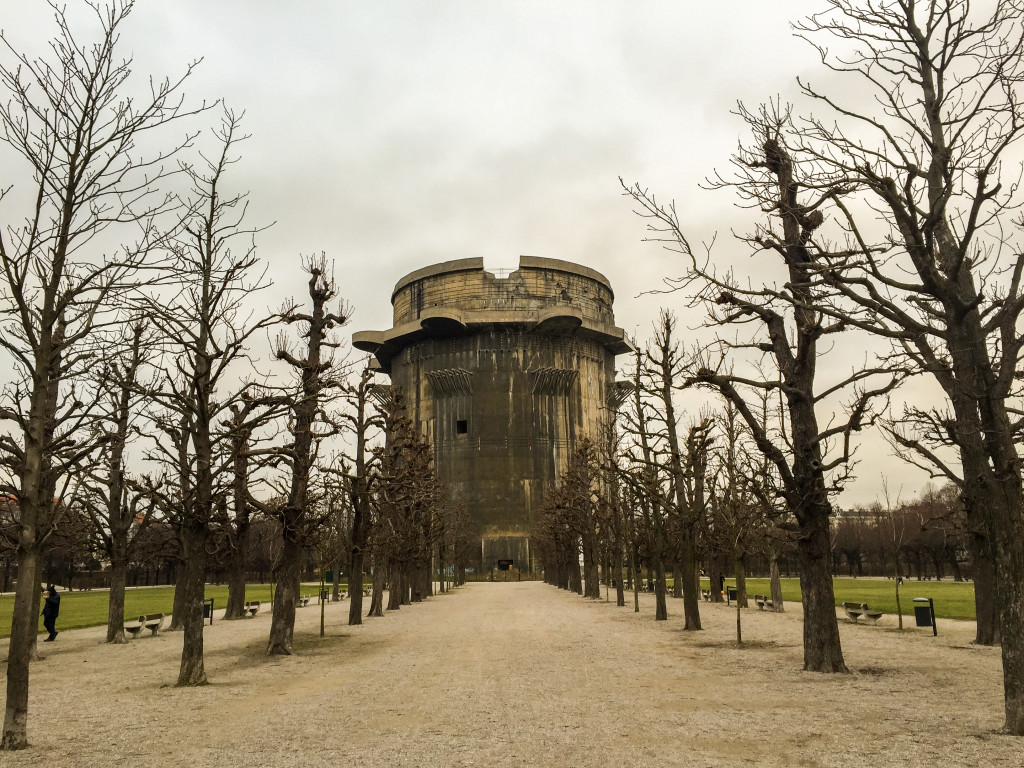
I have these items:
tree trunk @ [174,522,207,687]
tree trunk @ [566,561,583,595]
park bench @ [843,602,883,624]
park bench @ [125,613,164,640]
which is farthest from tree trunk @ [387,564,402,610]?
tree trunk @ [174,522,207,687]

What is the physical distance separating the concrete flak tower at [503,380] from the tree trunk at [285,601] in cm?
6132

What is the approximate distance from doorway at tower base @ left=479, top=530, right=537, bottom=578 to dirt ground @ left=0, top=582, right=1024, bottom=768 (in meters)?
59.3

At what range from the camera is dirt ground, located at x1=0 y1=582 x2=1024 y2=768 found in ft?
28.2

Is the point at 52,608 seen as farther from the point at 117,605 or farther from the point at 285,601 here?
the point at 285,601

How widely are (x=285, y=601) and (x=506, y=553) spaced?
62.1m

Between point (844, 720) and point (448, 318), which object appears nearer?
point (844, 720)

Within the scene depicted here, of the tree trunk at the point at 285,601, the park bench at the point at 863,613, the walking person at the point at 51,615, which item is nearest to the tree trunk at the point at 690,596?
the park bench at the point at 863,613

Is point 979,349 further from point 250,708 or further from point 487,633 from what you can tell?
point 487,633

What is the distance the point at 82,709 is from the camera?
1201cm

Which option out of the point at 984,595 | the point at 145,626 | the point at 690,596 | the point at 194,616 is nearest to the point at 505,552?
the point at 145,626

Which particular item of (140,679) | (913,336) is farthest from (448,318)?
(913,336)

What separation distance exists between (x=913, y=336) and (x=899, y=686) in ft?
21.0

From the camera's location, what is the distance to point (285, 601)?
1953 centimetres

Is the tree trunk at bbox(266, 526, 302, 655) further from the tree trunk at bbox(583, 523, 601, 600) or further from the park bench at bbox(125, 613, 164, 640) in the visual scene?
the tree trunk at bbox(583, 523, 601, 600)
